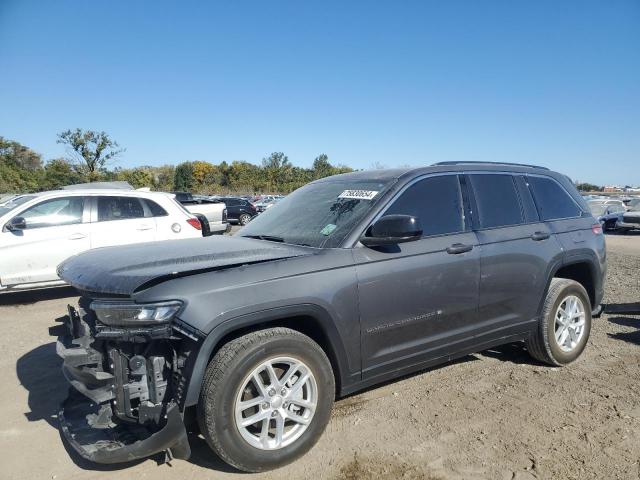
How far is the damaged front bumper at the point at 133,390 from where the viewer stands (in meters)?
2.49

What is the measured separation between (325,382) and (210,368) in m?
0.76

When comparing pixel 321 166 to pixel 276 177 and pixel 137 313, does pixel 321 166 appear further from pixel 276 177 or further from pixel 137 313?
pixel 137 313

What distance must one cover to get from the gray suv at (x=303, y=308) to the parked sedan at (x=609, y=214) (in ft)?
62.0

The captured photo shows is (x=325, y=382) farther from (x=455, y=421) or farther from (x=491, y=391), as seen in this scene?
(x=491, y=391)

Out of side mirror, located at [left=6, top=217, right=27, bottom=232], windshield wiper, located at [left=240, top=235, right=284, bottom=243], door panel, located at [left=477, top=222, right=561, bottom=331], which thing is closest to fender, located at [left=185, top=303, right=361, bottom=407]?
windshield wiper, located at [left=240, top=235, right=284, bottom=243]

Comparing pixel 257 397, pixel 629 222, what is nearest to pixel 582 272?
pixel 257 397

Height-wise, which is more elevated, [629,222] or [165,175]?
[165,175]

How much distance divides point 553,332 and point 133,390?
11.8 feet

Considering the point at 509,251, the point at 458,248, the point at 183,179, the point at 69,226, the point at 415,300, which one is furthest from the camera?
the point at 183,179

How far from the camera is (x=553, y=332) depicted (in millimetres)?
4301

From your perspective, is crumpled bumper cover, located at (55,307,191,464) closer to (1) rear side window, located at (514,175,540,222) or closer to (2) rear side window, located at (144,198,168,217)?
(1) rear side window, located at (514,175,540,222)

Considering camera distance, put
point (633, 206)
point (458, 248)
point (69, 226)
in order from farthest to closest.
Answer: point (633, 206) < point (69, 226) < point (458, 248)

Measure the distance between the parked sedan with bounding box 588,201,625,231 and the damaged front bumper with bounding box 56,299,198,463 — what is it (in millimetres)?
21426

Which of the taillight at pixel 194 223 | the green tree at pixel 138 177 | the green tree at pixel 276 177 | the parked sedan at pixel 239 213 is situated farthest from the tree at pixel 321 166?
the taillight at pixel 194 223
